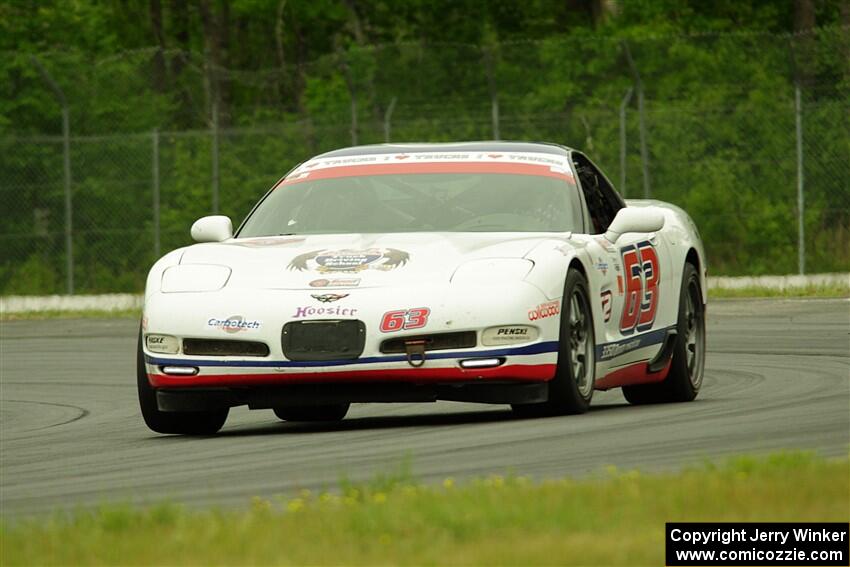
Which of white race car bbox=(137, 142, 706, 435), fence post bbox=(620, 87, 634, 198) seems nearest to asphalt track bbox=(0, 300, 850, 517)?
white race car bbox=(137, 142, 706, 435)

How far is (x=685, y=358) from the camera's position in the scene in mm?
12078

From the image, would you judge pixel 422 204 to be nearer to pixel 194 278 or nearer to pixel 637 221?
pixel 637 221

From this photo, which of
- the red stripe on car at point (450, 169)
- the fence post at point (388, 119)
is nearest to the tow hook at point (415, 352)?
the red stripe on car at point (450, 169)

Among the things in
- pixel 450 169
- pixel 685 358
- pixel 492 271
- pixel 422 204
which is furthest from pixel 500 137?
pixel 492 271

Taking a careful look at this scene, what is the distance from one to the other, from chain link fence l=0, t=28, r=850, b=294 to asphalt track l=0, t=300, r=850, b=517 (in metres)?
11.2

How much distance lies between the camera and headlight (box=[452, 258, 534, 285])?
9.97 meters

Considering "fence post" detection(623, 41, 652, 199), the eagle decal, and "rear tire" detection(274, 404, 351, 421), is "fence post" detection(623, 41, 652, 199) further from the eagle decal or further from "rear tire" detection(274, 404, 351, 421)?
the eagle decal

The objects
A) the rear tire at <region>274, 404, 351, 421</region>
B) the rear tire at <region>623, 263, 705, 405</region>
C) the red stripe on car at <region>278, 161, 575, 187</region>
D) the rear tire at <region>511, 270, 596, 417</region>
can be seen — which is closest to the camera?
the rear tire at <region>511, 270, 596, 417</region>

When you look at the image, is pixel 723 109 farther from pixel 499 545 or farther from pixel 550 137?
pixel 499 545

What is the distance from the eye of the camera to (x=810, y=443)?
8.49 metres

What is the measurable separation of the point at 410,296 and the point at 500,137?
18000 mm

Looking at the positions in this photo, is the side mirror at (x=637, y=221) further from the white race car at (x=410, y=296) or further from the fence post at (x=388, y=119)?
the fence post at (x=388, y=119)

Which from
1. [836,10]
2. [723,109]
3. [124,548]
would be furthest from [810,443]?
[836,10]

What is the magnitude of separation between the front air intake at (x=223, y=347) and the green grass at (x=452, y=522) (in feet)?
9.56
